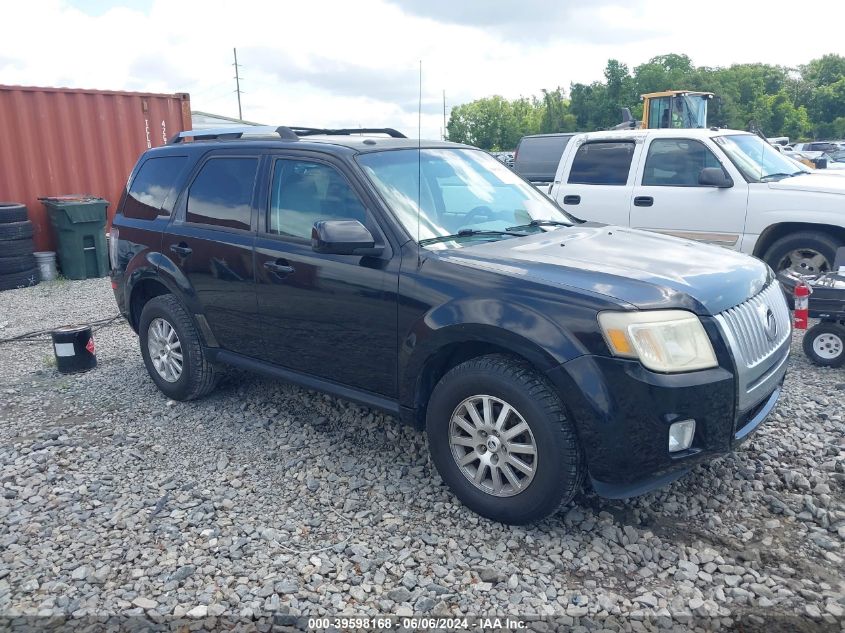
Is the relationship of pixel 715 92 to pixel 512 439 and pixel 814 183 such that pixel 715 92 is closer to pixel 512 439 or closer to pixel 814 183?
pixel 814 183

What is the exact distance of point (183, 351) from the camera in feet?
16.4

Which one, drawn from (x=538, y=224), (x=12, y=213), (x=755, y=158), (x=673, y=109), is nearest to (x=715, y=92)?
(x=673, y=109)

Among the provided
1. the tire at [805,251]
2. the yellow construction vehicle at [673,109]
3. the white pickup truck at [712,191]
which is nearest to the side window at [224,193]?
the white pickup truck at [712,191]

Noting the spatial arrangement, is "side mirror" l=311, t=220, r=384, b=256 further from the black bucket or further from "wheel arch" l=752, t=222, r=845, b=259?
"wheel arch" l=752, t=222, r=845, b=259

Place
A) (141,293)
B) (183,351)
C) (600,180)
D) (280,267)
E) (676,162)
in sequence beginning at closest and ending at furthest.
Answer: (280,267) → (183,351) → (141,293) → (676,162) → (600,180)

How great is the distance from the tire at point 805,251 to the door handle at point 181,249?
5.56 meters

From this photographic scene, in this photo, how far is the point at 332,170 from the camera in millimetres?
4086

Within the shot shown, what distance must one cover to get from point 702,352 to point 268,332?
256 cm

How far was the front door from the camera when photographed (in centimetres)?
377

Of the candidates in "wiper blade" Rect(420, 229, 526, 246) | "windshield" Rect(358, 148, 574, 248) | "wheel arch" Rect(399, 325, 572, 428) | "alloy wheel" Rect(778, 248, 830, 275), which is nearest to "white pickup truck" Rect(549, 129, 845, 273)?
"alloy wheel" Rect(778, 248, 830, 275)

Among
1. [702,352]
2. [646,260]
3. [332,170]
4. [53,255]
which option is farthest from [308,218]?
[53,255]

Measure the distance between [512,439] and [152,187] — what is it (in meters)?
3.52

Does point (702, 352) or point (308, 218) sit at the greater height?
point (308, 218)

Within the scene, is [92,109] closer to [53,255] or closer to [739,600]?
[53,255]
